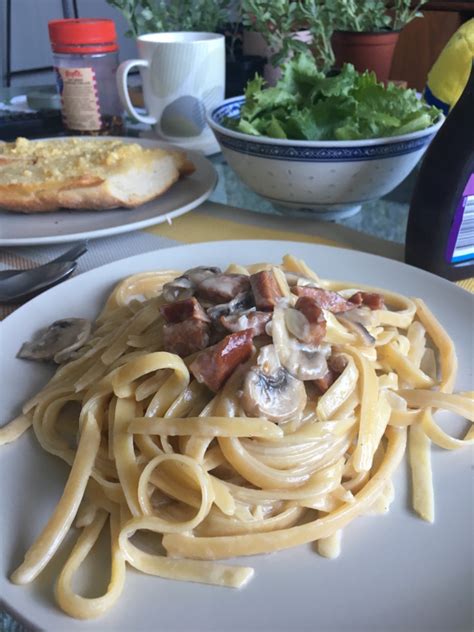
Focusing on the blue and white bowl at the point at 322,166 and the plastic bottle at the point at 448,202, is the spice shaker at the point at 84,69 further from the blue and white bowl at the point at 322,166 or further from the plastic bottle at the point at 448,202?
the plastic bottle at the point at 448,202

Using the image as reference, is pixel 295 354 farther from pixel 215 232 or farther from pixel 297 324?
pixel 215 232

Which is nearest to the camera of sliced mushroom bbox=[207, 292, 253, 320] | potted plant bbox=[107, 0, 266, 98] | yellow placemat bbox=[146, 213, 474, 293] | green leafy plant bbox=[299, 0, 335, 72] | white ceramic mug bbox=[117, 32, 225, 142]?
sliced mushroom bbox=[207, 292, 253, 320]

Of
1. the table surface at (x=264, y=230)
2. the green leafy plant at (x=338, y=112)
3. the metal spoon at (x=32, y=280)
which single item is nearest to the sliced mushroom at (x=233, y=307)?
the metal spoon at (x=32, y=280)

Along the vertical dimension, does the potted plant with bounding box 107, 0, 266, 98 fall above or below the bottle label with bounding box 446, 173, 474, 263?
above

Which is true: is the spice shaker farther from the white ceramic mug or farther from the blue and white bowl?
the blue and white bowl

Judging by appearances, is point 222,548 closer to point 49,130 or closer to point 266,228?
point 266,228

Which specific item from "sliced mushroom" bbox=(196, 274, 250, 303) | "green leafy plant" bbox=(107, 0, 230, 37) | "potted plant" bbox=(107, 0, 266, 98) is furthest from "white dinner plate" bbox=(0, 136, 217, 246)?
"green leafy plant" bbox=(107, 0, 230, 37)
